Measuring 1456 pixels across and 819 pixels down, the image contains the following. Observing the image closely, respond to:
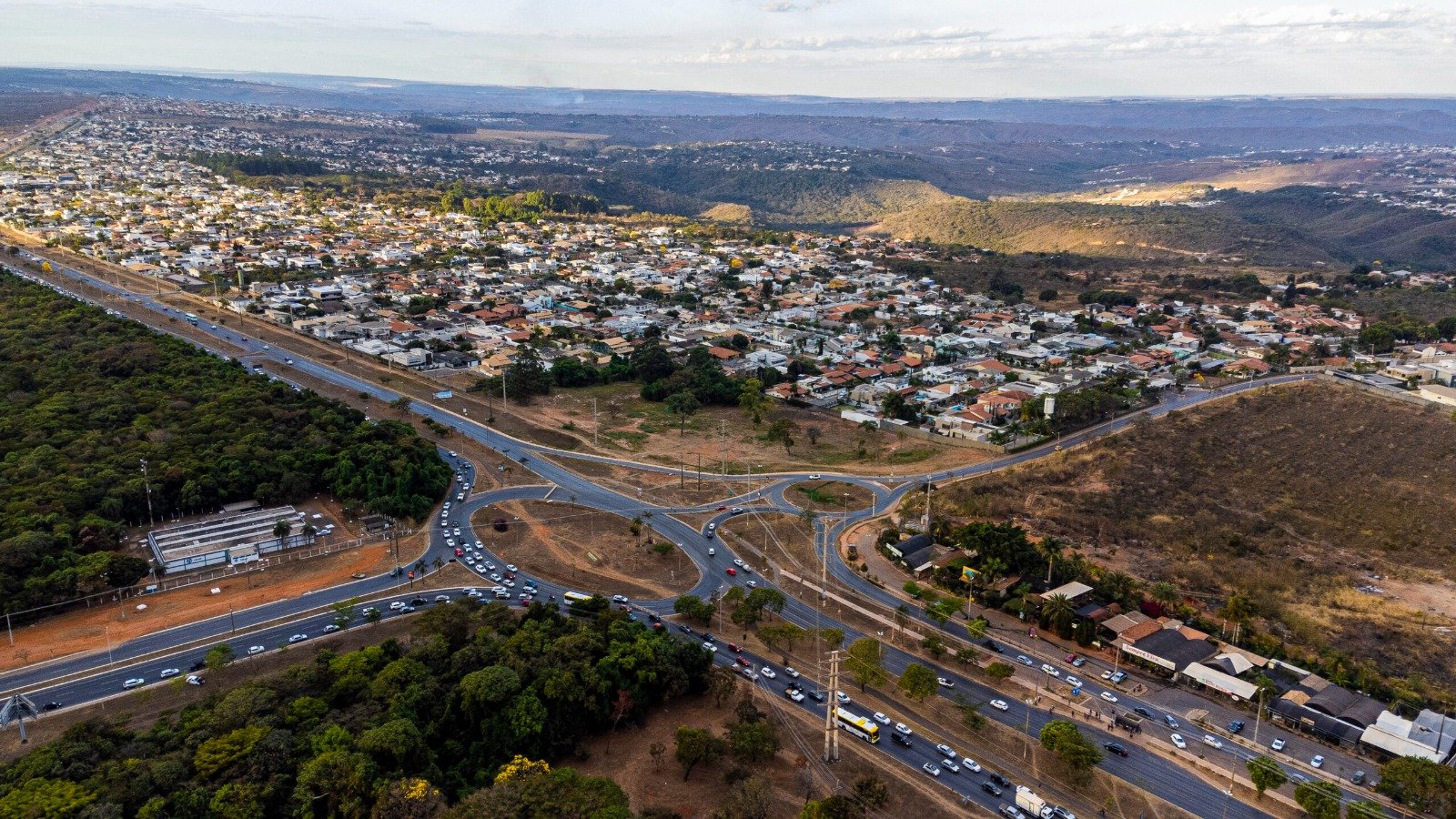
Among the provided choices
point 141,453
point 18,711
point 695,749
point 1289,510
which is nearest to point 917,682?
Answer: point 695,749

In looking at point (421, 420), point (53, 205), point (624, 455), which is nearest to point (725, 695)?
point (624, 455)

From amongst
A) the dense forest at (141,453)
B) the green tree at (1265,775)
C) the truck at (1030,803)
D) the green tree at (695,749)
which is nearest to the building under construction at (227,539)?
the dense forest at (141,453)

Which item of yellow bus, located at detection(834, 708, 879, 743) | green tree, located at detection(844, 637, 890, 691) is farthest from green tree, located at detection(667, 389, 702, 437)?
yellow bus, located at detection(834, 708, 879, 743)

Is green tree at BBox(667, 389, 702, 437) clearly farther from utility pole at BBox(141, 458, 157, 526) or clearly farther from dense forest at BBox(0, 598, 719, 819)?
utility pole at BBox(141, 458, 157, 526)

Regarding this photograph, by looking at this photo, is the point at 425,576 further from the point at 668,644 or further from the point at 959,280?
the point at 959,280

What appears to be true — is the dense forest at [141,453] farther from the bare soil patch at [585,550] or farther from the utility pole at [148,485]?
the bare soil patch at [585,550]

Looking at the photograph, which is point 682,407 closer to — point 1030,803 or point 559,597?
point 559,597
